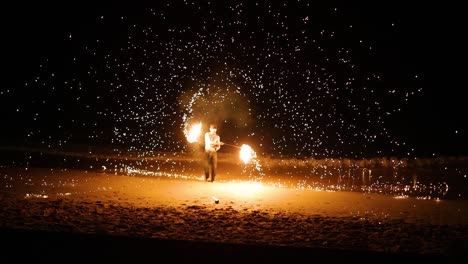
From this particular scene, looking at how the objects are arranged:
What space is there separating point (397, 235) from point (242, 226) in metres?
2.31

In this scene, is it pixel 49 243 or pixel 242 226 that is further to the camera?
pixel 242 226

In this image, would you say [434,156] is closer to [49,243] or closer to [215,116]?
[215,116]

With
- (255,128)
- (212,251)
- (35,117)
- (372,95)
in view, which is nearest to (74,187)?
(212,251)

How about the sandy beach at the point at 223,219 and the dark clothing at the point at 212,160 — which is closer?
the sandy beach at the point at 223,219

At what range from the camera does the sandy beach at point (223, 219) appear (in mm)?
5848

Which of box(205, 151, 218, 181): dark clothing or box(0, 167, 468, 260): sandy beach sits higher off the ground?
box(205, 151, 218, 181): dark clothing

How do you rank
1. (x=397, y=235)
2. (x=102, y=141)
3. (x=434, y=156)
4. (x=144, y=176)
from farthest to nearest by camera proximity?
(x=102, y=141) < (x=434, y=156) < (x=144, y=176) < (x=397, y=235)

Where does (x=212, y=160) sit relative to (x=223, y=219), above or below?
above

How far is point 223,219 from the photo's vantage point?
837 centimetres

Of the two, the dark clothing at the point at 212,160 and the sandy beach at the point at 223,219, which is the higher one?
the dark clothing at the point at 212,160

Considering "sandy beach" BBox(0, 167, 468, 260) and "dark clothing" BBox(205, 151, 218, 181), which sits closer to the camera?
"sandy beach" BBox(0, 167, 468, 260)

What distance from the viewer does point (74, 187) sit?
11.3 meters

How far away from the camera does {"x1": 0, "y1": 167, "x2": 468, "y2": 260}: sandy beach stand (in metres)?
5.85

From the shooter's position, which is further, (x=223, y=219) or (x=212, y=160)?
(x=212, y=160)
